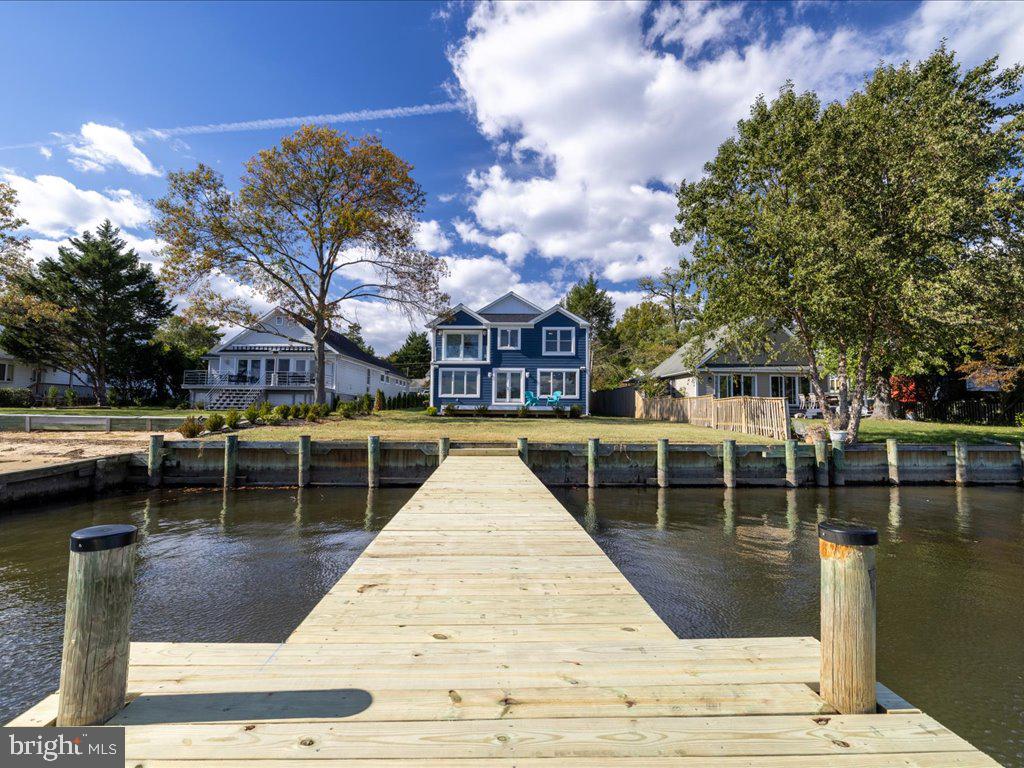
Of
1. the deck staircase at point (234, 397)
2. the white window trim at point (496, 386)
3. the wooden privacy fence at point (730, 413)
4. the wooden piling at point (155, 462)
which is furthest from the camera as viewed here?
the deck staircase at point (234, 397)

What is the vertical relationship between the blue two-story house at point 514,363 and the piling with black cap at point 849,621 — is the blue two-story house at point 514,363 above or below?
above

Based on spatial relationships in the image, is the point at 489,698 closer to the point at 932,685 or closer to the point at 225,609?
the point at 932,685

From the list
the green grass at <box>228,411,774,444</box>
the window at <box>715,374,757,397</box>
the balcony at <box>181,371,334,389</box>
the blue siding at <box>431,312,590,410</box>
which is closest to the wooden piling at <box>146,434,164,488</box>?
the green grass at <box>228,411,774,444</box>

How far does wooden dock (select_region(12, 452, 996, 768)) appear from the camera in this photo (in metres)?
2.06

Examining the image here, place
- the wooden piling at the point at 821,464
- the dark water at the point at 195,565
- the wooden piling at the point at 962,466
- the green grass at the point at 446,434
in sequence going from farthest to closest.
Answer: the green grass at the point at 446,434 < the wooden piling at the point at 962,466 < the wooden piling at the point at 821,464 < the dark water at the point at 195,565

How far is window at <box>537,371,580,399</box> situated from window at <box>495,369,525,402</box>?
1.31 metres

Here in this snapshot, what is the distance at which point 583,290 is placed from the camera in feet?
190

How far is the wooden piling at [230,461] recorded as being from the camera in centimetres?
1391

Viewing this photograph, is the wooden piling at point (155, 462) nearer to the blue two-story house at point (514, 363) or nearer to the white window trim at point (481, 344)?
the blue two-story house at point (514, 363)

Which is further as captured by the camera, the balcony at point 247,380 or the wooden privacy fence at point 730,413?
the balcony at point 247,380

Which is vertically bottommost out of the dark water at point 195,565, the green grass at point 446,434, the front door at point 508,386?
the dark water at point 195,565

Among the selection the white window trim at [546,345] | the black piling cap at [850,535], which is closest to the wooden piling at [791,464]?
the black piling cap at [850,535]

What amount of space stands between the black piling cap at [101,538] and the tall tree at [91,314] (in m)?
42.2

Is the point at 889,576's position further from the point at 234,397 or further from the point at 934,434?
Answer: the point at 234,397
